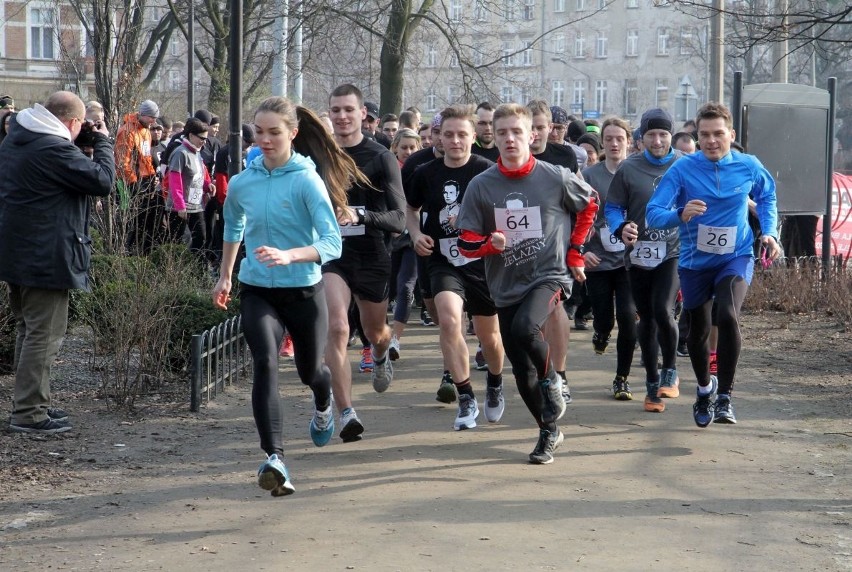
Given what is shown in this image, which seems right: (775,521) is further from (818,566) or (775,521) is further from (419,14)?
(419,14)

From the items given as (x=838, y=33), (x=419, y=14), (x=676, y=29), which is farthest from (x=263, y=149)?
(x=676, y=29)

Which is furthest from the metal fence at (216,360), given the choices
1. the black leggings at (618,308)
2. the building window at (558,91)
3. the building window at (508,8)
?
the building window at (558,91)

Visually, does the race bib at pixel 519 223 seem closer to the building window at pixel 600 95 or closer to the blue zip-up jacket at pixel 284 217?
the blue zip-up jacket at pixel 284 217

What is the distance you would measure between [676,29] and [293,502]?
252ft

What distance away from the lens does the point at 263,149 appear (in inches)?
254

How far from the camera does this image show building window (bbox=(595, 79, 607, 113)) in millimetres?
83812

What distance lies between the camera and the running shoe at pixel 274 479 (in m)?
5.97

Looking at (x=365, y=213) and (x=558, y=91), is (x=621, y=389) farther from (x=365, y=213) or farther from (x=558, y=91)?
(x=558, y=91)

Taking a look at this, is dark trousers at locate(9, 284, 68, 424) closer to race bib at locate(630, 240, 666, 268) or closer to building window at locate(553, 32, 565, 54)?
race bib at locate(630, 240, 666, 268)

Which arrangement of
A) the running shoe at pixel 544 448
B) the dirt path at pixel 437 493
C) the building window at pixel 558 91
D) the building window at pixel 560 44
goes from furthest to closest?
the building window at pixel 558 91
the building window at pixel 560 44
the running shoe at pixel 544 448
the dirt path at pixel 437 493

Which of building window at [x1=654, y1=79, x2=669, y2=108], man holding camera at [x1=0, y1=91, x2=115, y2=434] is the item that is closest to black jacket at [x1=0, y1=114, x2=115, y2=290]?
man holding camera at [x1=0, y1=91, x2=115, y2=434]

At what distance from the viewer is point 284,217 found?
6.43 m

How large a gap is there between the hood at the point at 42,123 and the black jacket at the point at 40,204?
0.03 metres

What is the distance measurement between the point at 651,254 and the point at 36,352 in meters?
4.14
